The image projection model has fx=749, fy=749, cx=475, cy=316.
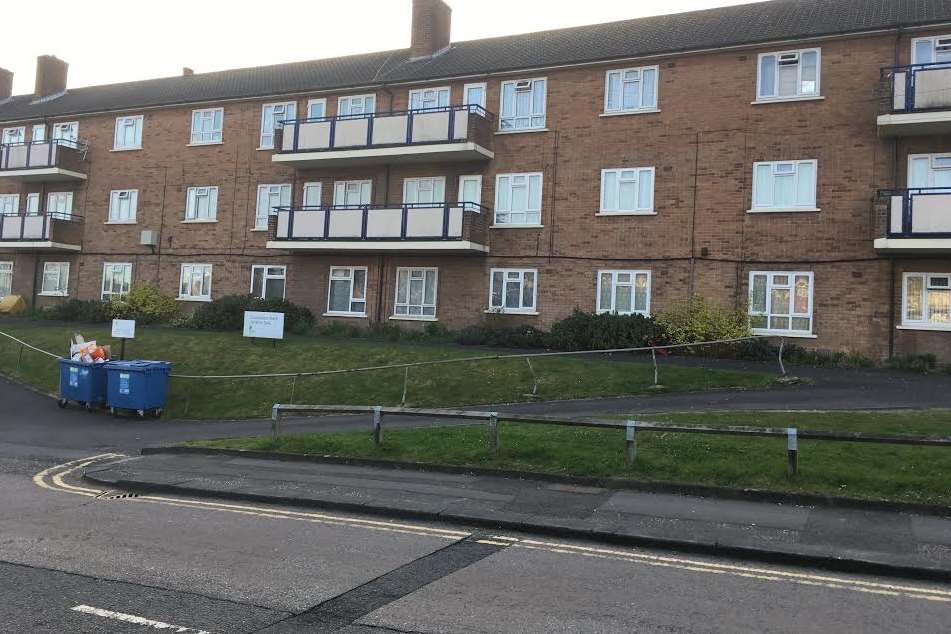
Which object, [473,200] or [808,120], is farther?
[473,200]

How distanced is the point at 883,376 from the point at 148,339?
778 inches

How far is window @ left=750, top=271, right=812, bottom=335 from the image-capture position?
A: 61.0 feet

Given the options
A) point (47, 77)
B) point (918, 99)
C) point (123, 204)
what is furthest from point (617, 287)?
point (47, 77)

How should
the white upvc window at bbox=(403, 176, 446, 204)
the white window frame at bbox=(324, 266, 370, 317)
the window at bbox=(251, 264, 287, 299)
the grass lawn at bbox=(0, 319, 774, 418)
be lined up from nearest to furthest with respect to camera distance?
1. the grass lawn at bbox=(0, 319, 774, 418)
2. the white upvc window at bbox=(403, 176, 446, 204)
3. the white window frame at bbox=(324, 266, 370, 317)
4. the window at bbox=(251, 264, 287, 299)

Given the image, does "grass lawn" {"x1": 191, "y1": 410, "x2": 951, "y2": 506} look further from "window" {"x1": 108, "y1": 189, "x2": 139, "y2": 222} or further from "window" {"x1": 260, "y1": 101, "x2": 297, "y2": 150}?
"window" {"x1": 108, "y1": 189, "x2": 139, "y2": 222}

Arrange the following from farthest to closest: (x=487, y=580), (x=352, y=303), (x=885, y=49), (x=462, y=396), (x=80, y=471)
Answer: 1. (x=352, y=303)
2. (x=885, y=49)
3. (x=462, y=396)
4. (x=80, y=471)
5. (x=487, y=580)

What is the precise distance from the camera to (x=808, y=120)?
1894 centimetres

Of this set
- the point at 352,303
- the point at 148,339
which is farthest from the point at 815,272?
the point at 148,339

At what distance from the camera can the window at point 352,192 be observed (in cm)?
2478

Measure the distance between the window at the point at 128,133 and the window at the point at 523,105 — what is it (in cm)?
1517

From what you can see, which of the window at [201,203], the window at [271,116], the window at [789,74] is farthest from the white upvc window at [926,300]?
the window at [201,203]

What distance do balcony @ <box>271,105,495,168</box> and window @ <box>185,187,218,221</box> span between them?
3.96m

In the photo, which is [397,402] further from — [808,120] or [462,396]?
[808,120]

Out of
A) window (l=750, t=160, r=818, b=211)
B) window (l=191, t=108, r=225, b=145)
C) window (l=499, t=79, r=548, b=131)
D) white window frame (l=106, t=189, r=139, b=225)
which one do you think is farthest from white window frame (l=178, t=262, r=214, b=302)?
window (l=750, t=160, r=818, b=211)
